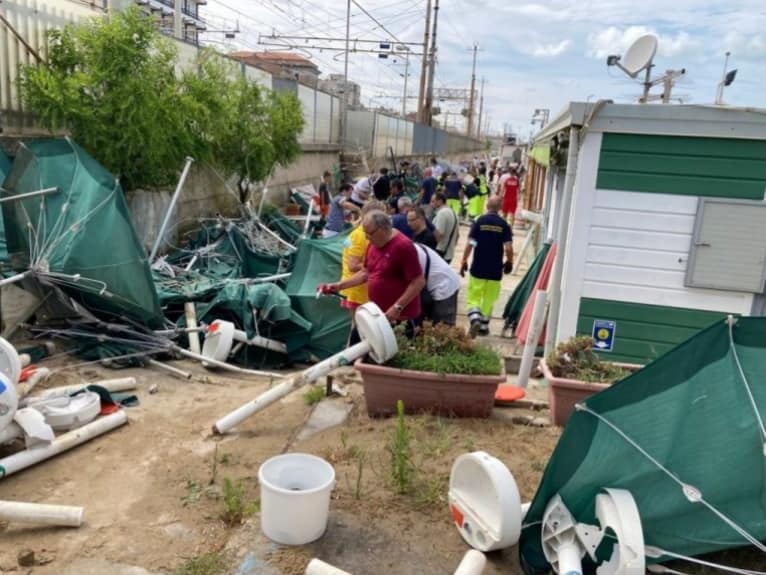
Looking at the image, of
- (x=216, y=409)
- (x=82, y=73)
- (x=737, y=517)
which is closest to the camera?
(x=737, y=517)

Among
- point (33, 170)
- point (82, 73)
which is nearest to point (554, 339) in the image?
point (33, 170)

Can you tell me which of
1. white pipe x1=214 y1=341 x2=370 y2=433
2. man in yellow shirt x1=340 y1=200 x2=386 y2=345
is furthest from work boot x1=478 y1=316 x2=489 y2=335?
white pipe x1=214 y1=341 x2=370 y2=433

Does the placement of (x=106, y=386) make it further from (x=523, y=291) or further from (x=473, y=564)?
(x=523, y=291)

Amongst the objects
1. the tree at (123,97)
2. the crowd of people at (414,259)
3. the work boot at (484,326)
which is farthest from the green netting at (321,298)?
the tree at (123,97)

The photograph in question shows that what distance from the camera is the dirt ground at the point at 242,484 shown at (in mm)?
2721

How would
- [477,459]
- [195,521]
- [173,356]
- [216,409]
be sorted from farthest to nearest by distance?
[173,356], [216,409], [195,521], [477,459]

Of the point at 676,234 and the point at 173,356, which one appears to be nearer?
the point at 676,234

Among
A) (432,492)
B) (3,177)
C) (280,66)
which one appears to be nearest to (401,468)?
(432,492)

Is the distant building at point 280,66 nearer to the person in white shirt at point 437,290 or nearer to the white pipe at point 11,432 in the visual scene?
the person in white shirt at point 437,290

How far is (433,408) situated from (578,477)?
1.55m

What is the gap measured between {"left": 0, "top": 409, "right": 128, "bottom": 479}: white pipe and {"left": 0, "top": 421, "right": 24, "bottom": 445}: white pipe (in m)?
0.10

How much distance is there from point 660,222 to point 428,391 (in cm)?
247

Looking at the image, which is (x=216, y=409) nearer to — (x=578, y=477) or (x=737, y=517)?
(x=578, y=477)

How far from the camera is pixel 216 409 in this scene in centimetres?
471
